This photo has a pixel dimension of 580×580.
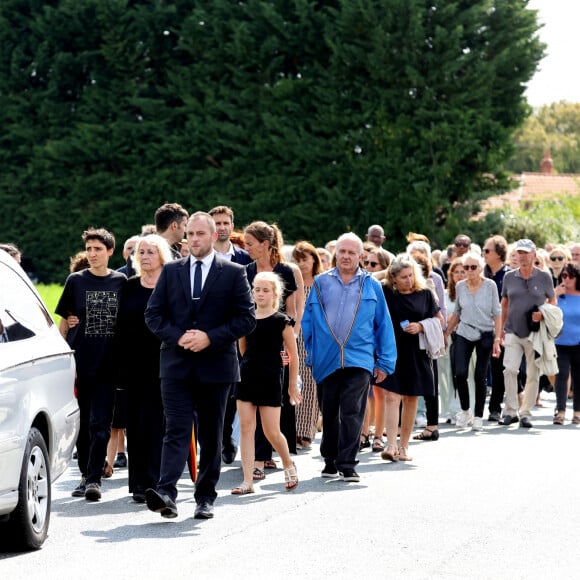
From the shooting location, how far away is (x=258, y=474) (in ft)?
36.5

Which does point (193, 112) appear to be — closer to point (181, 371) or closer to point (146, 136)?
point (146, 136)

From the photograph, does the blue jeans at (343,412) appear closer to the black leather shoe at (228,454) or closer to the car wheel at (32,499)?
the black leather shoe at (228,454)

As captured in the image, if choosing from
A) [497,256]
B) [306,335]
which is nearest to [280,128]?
[497,256]

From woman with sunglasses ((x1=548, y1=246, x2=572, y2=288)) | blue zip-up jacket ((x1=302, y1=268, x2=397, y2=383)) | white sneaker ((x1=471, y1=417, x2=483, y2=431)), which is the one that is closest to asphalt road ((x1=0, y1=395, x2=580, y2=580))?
blue zip-up jacket ((x1=302, y1=268, x2=397, y2=383))

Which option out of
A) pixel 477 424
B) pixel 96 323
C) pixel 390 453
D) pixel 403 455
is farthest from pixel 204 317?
pixel 477 424

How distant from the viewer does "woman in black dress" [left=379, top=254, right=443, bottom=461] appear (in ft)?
40.7

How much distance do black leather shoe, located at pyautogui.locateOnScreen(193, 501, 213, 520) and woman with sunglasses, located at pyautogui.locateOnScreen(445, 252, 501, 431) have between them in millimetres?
6652

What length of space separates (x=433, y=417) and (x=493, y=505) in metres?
4.47

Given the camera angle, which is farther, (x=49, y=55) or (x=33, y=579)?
(x=49, y=55)

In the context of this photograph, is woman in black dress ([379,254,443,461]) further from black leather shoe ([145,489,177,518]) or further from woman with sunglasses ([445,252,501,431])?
black leather shoe ([145,489,177,518])

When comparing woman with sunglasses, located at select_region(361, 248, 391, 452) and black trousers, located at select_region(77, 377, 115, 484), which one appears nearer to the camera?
black trousers, located at select_region(77, 377, 115, 484)

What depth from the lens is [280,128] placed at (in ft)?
116

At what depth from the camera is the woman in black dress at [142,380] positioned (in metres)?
9.73

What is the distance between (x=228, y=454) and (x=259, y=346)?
2.19 m
